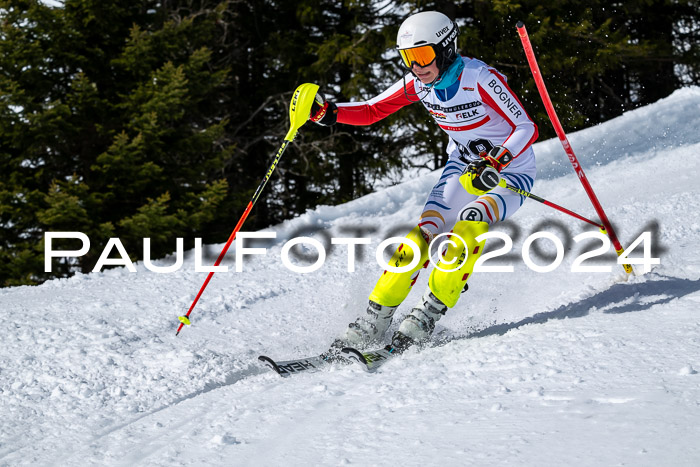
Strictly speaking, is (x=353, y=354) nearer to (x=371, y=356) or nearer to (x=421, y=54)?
(x=371, y=356)

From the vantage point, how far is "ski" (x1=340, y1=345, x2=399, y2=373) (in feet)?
11.5

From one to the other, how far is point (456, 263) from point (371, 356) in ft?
2.40

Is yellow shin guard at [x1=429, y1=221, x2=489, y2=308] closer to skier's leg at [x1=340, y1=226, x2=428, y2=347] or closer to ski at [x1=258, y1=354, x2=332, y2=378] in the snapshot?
skier's leg at [x1=340, y1=226, x2=428, y2=347]

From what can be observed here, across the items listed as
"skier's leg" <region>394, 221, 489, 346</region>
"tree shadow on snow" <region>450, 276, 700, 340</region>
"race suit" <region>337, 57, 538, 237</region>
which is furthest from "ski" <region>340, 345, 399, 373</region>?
"race suit" <region>337, 57, 538, 237</region>

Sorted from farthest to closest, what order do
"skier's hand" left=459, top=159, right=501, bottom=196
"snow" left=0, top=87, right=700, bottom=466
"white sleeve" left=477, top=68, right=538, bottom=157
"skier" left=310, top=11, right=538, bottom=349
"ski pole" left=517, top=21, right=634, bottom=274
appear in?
"ski pole" left=517, top=21, right=634, bottom=274
"white sleeve" left=477, top=68, right=538, bottom=157
"skier" left=310, top=11, right=538, bottom=349
"skier's hand" left=459, top=159, right=501, bottom=196
"snow" left=0, top=87, right=700, bottom=466

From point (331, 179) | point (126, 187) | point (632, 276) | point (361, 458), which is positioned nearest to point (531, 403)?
point (361, 458)

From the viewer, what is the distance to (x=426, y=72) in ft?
13.3

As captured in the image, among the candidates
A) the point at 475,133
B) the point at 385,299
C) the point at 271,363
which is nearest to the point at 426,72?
the point at 475,133

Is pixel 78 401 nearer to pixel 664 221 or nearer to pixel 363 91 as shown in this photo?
pixel 664 221

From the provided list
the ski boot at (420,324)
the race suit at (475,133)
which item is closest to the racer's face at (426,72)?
the race suit at (475,133)

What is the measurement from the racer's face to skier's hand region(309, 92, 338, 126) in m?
0.78

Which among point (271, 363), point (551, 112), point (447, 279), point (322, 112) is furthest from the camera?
point (322, 112)

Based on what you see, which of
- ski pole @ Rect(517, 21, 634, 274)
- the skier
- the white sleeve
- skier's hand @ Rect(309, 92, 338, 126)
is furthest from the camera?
skier's hand @ Rect(309, 92, 338, 126)

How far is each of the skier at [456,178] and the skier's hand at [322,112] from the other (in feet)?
1.91
